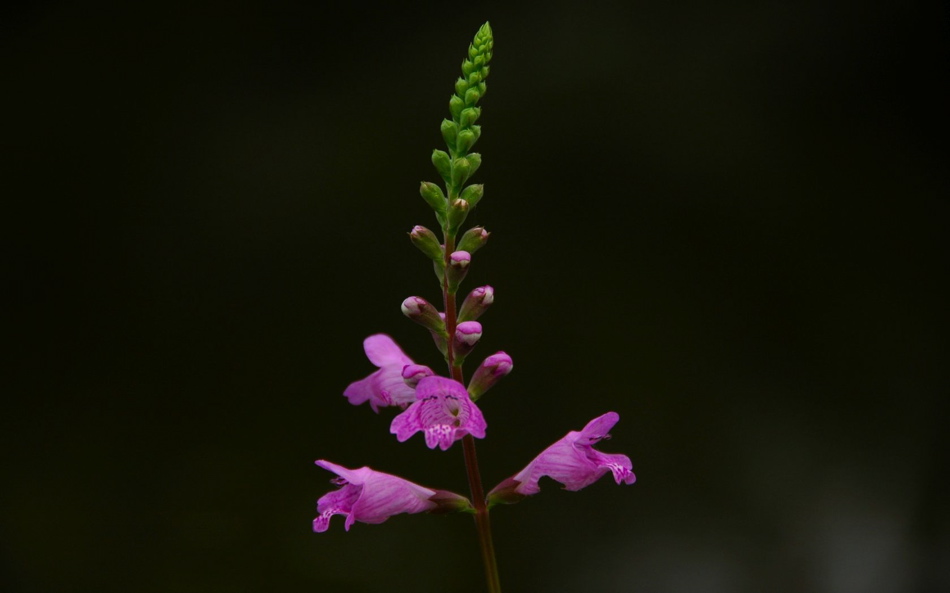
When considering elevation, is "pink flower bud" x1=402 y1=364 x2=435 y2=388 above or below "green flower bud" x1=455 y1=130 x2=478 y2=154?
below

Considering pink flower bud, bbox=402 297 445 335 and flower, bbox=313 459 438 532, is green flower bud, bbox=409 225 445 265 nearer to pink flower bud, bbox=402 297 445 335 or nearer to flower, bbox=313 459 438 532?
pink flower bud, bbox=402 297 445 335

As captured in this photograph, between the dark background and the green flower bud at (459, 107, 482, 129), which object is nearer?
the green flower bud at (459, 107, 482, 129)

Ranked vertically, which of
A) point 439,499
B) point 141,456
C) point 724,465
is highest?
point 141,456

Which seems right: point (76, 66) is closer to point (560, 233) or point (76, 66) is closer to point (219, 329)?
point (219, 329)

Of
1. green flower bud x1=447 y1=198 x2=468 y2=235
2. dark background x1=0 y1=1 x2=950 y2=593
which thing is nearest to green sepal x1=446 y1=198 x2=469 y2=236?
green flower bud x1=447 y1=198 x2=468 y2=235

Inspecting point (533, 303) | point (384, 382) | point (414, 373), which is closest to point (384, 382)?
point (384, 382)

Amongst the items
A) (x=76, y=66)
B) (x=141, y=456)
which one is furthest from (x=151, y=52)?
(x=141, y=456)

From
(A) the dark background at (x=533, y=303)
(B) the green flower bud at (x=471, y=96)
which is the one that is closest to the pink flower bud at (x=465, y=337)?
(B) the green flower bud at (x=471, y=96)
